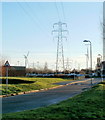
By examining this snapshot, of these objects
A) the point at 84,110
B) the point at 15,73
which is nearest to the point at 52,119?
the point at 84,110

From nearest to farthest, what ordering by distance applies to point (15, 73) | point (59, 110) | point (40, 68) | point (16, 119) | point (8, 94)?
1. point (16, 119)
2. point (59, 110)
3. point (8, 94)
4. point (15, 73)
5. point (40, 68)

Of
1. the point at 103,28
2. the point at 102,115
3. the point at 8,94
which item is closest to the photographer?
the point at 102,115

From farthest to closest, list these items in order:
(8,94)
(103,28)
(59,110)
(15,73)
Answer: (15,73)
(103,28)
(8,94)
(59,110)

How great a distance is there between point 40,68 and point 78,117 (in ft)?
412

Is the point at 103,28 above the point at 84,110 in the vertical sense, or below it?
above

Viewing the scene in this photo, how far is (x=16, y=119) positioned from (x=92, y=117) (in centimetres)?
262

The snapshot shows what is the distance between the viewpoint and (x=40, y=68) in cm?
13438

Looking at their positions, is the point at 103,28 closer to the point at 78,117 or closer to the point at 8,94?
the point at 8,94

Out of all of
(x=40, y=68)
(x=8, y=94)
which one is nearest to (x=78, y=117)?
(x=8, y=94)

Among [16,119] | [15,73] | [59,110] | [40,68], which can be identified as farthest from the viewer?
[40,68]

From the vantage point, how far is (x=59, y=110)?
10367mm

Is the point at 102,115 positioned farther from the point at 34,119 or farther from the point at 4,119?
the point at 4,119

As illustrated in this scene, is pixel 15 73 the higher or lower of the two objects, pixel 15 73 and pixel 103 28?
the lower

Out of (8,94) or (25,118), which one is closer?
(25,118)
